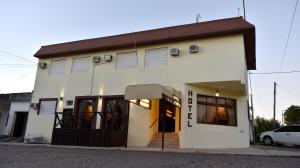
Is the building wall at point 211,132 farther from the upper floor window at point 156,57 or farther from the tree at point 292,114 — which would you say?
the tree at point 292,114

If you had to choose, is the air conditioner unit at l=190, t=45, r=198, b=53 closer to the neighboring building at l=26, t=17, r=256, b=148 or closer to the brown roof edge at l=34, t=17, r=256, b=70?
the neighboring building at l=26, t=17, r=256, b=148

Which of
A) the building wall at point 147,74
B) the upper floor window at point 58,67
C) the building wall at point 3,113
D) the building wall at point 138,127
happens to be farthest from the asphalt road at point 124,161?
the building wall at point 3,113

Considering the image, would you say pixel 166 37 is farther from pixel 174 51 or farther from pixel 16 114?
pixel 16 114

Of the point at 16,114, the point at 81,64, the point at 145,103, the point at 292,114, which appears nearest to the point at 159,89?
the point at 145,103

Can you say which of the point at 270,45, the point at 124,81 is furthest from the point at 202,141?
the point at 270,45

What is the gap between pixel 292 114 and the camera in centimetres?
5338

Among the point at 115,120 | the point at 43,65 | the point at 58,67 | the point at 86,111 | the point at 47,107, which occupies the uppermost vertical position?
the point at 43,65

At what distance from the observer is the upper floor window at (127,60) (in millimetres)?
15867

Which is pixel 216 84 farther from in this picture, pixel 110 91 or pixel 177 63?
pixel 110 91

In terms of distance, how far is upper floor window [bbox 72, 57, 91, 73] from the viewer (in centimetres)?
1728

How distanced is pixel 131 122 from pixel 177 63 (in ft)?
14.2

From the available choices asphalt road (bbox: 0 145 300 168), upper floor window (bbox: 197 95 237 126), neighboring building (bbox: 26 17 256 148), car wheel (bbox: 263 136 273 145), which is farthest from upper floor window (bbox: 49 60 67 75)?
car wheel (bbox: 263 136 273 145)

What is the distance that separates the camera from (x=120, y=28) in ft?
61.3

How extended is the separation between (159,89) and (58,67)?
1007cm
